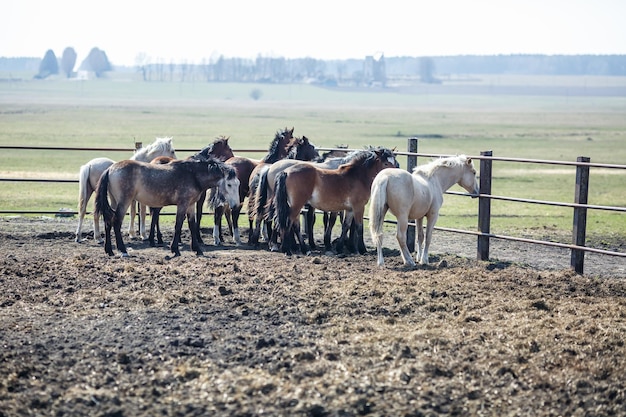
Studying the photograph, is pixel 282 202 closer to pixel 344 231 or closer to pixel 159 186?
pixel 344 231

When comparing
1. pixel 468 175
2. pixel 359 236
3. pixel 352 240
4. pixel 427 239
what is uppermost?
pixel 468 175

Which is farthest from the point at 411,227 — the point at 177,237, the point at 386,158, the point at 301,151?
the point at 177,237

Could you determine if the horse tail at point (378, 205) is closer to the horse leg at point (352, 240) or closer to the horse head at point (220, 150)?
the horse leg at point (352, 240)

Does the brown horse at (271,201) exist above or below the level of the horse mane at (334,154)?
below

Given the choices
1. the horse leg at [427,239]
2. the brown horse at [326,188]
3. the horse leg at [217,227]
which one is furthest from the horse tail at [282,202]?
the horse leg at [427,239]

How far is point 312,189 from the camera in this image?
11234 mm

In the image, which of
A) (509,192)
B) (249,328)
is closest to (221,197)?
(249,328)

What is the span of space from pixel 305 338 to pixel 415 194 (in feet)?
13.1

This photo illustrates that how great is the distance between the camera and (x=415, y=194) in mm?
10336

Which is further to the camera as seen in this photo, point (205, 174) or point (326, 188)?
point (205, 174)

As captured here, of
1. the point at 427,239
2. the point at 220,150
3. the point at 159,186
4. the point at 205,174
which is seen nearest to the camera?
the point at 427,239

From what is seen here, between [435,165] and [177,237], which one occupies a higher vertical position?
[435,165]

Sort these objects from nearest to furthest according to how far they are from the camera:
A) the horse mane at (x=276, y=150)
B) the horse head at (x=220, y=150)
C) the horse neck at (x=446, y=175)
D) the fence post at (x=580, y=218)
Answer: the fence post at (x=580, y=218)
the horse neck at (x=446, y=175)
the horse mane at (x=276, y=150)
the horse head at (x=220, y=150)

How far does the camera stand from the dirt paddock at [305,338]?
5.40 metres
